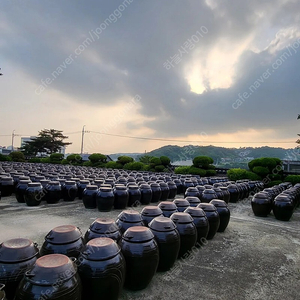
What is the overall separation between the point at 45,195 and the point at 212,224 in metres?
7.54

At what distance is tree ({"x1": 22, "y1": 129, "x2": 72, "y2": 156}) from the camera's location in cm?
5250

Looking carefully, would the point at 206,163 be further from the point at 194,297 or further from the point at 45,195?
the point at 194,297

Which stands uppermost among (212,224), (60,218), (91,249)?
(91,249)

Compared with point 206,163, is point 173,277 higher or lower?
lower

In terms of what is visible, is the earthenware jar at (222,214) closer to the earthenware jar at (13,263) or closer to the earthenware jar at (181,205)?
the earthenware jar at (181,205)

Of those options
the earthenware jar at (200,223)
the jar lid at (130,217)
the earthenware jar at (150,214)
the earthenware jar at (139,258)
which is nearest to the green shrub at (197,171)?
the earthenware jar at (200,223)

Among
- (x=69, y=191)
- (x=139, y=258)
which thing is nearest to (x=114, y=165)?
(x=69, y=191)

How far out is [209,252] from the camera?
5.98 metres

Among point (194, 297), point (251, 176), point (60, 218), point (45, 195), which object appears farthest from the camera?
point (251, 176)

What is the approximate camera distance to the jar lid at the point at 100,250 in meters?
3.54

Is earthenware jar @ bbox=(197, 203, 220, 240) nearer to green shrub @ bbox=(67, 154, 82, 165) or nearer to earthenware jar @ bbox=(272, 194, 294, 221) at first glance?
earthenware jar @ bbox=(272, 194, 294, 221)

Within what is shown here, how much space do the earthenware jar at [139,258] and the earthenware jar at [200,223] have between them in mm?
2183

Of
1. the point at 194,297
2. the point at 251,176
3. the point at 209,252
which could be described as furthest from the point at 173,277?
the point at 251,176

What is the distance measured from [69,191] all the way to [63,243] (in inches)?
316
